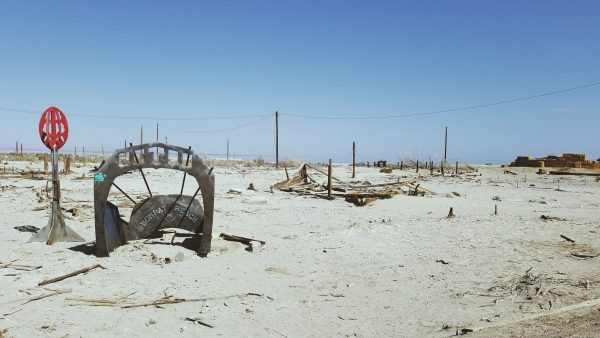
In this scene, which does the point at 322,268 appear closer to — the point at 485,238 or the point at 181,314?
the point at 181,314

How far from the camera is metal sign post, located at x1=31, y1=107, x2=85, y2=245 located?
8547 millimetres

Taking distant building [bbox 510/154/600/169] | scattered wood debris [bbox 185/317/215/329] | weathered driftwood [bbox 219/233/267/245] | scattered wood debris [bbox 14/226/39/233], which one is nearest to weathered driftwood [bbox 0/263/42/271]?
scattered wood debris [bbox 14/226/39/233]

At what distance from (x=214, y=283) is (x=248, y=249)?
7.16ft

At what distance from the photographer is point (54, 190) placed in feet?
27.9

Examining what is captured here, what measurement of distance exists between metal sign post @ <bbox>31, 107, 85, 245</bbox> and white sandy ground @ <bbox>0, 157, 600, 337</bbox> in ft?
1.10

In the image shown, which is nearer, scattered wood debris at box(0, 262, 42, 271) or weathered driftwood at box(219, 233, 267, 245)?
scattered wood debris at box(0, 262, 42, 271)

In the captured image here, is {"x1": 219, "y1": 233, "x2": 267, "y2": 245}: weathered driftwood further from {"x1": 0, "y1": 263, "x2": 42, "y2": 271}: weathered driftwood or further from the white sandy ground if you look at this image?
{"x1": 0, "y1": 263, "x2": 42, "y2": 271}: weathered driftwood

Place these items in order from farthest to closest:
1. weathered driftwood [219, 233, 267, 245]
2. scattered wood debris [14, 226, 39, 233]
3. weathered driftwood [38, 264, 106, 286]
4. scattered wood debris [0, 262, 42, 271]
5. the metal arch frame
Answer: scattered wood debris [14, 226, 39, 233], weathered driftwood [219, 233, 267, 245], the metal arch frame, scattered wood debris [0, 262, 42, 271], weathered driftwood [38, 264, 106, 286]

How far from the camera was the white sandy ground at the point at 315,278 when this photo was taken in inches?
199

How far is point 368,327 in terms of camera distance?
510cm

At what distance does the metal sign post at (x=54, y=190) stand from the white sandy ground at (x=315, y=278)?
1.10ft

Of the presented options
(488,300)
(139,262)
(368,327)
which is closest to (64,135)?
(139,262)

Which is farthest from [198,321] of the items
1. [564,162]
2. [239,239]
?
[564,162]

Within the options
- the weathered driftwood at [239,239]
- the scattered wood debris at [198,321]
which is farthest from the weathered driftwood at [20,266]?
the weathered driftwood at [239,239]
